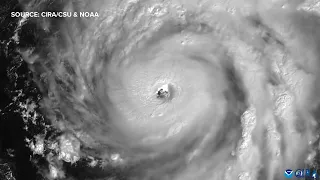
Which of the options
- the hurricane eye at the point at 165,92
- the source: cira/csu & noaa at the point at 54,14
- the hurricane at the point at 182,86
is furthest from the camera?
the source: cira/csu & noaa at the point at 54,14

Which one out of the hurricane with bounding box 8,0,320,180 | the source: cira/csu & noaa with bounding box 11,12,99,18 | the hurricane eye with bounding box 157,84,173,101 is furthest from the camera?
→ the source: cira/csu & noaa with bounding box 11,12,99,18

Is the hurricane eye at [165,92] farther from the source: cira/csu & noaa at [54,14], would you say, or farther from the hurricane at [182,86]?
the source: cira/csu & noaa at [54,14]

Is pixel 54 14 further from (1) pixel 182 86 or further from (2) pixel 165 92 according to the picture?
(1) pixel 182 86

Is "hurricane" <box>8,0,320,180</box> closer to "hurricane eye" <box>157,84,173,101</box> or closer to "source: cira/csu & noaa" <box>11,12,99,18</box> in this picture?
"hurricane eye" <box>157,84,173,101</box>

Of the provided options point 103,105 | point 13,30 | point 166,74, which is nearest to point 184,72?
point 166,74

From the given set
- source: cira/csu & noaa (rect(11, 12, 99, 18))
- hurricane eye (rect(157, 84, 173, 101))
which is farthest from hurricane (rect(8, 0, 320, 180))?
source: cira/csu & noaa (rect(11, 12, 99, 18))

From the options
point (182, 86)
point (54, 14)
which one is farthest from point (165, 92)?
point (54, 14)

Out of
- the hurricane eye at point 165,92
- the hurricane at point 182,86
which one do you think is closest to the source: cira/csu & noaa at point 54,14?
the hurricane at point 182,86

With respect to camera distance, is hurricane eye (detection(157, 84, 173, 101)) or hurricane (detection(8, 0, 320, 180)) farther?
hurricane eye (detection(157, 84, 173, 101))

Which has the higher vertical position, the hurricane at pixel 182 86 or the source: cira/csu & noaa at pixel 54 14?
the source: cira/csu & noaa at pixel 54 14
